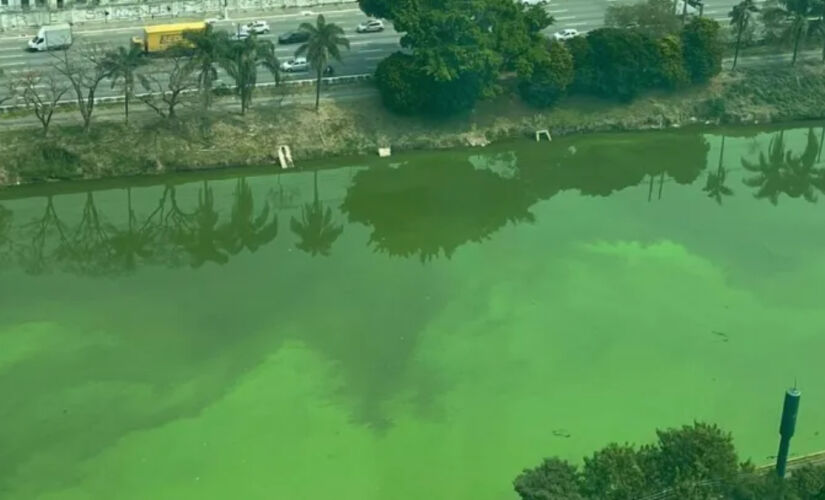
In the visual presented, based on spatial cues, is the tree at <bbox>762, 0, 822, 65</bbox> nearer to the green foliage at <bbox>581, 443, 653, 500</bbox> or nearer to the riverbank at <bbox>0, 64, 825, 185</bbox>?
the riverbank at <bbox>0, 64, 825, 185</bbox>

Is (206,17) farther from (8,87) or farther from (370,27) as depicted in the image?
(8,87)

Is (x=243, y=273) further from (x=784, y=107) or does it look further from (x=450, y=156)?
(x=784, y=107)

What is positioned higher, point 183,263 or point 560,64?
point 560,64

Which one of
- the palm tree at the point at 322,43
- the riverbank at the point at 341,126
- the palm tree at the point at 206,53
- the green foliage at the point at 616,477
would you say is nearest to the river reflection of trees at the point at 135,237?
the riverbank at the point at 341,126

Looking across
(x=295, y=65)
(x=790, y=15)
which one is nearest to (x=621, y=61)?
(x=790, y=15)

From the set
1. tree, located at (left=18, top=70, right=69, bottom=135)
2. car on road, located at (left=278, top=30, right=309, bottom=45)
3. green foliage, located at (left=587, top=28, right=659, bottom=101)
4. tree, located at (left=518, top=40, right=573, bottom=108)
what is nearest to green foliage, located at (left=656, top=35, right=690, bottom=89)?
green foliage, located at (left=587, top=28, right=659, bottom=101)

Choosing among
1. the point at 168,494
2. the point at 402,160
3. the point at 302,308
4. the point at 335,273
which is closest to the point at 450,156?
the point at 402,160

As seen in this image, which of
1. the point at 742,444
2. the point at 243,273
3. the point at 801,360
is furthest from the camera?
the point at 243,273
